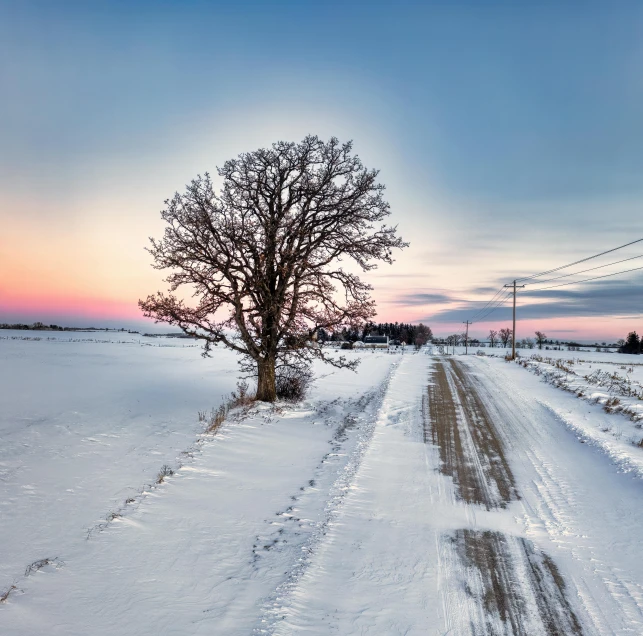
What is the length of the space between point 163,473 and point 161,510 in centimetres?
182

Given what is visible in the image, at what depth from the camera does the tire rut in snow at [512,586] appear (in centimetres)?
400

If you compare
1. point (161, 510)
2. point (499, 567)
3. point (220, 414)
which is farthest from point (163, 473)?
point (499, 567)

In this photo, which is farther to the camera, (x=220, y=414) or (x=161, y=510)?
(x=220, y=414)

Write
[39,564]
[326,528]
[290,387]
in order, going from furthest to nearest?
1. [290,387]
2. [326,528]
3. [39,564]

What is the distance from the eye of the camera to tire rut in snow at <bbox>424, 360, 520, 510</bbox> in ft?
23.3

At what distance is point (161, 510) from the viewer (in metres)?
6.50

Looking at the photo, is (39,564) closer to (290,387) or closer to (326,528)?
(326,528)

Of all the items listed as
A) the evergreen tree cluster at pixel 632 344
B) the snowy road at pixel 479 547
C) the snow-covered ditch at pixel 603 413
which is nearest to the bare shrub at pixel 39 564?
the snowy road at pixel 479 547

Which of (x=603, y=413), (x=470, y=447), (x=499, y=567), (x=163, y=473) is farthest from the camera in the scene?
(x=603, y=413)

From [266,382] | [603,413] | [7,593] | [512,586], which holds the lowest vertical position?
[7,593]

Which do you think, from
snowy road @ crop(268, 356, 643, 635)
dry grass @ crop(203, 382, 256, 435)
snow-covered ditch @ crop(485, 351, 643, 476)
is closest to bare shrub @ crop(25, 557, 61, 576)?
snowy road @ crop(268, 356, 643, 635)

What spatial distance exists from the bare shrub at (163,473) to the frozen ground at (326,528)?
0.19 metres

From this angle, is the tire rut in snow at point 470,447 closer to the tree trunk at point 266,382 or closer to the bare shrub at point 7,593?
the tree trunk at point 266,382

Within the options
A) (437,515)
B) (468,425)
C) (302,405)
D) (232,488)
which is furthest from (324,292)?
(437,515)
